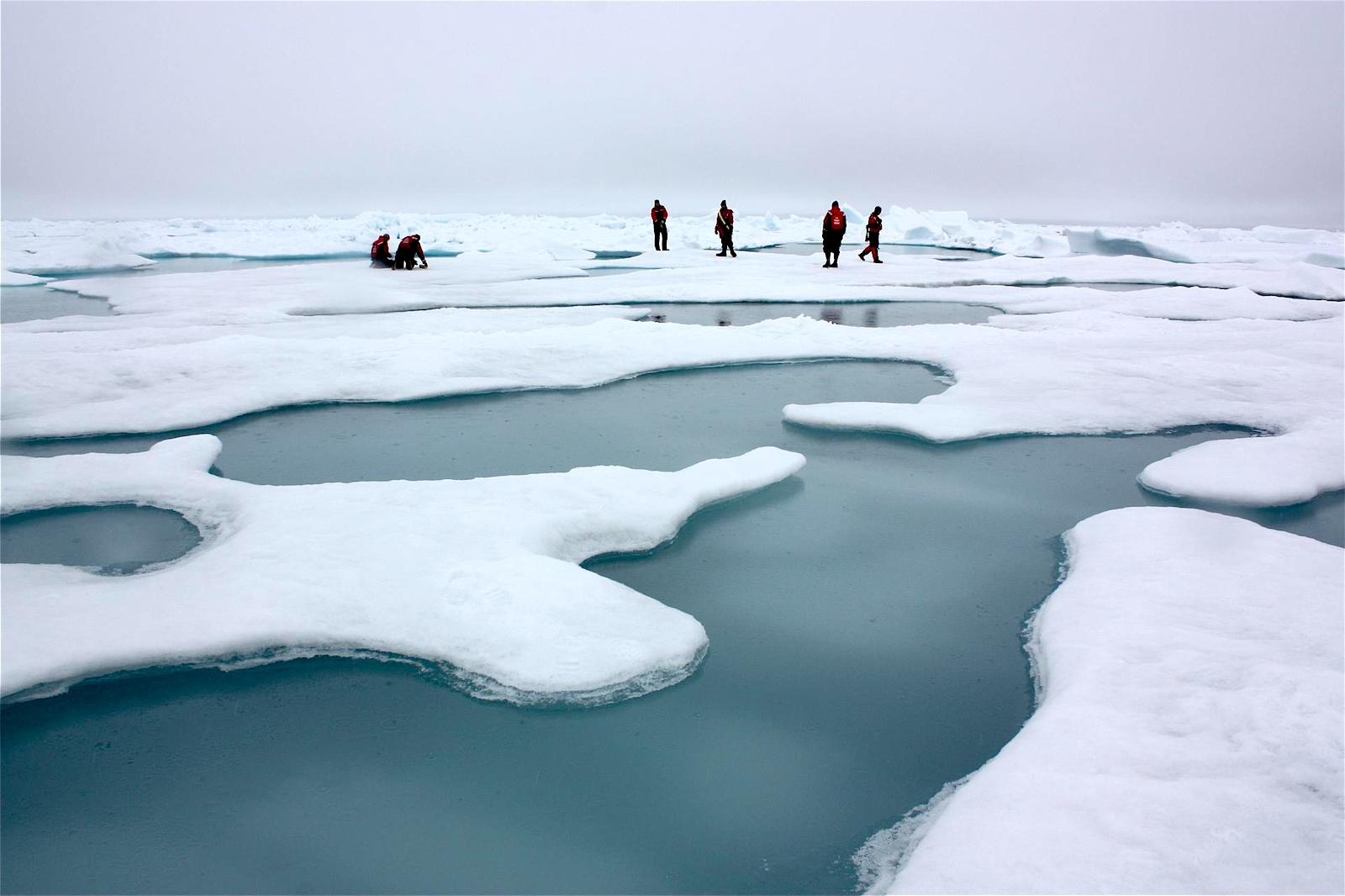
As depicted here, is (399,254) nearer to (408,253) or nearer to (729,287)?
(408,253)

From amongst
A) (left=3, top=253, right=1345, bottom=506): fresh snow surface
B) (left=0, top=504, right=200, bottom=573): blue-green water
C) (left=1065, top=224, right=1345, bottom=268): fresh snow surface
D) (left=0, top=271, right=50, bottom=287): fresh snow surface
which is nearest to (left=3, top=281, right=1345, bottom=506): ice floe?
(left=3, top=253, right=1345, bottom=506): fresh snow surface

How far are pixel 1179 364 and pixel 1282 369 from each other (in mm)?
864

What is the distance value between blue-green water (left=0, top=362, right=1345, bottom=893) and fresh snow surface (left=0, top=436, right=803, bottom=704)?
10cm

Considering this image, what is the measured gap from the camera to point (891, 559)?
377 centimetres

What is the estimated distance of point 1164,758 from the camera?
219 centimetres

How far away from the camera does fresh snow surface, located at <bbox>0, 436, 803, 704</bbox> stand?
2.74 metres

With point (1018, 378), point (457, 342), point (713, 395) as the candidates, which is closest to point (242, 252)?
point (457, 342)

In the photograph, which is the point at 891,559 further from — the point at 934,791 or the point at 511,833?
the point at 511,833

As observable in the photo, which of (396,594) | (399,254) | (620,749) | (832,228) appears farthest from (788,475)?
(399,254)

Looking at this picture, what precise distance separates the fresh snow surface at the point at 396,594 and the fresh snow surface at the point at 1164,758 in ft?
3.74

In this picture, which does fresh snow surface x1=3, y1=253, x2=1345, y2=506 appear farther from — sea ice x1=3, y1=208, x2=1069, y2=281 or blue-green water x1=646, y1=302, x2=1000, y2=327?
sea ice x1=3, y1=208, x2=1069, y2=281

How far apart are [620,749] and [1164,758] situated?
1.52 meters

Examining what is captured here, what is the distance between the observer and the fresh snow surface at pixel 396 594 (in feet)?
8.98

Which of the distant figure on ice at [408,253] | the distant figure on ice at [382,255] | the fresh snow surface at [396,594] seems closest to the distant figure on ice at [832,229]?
the distant figure on ice at [408,253]
